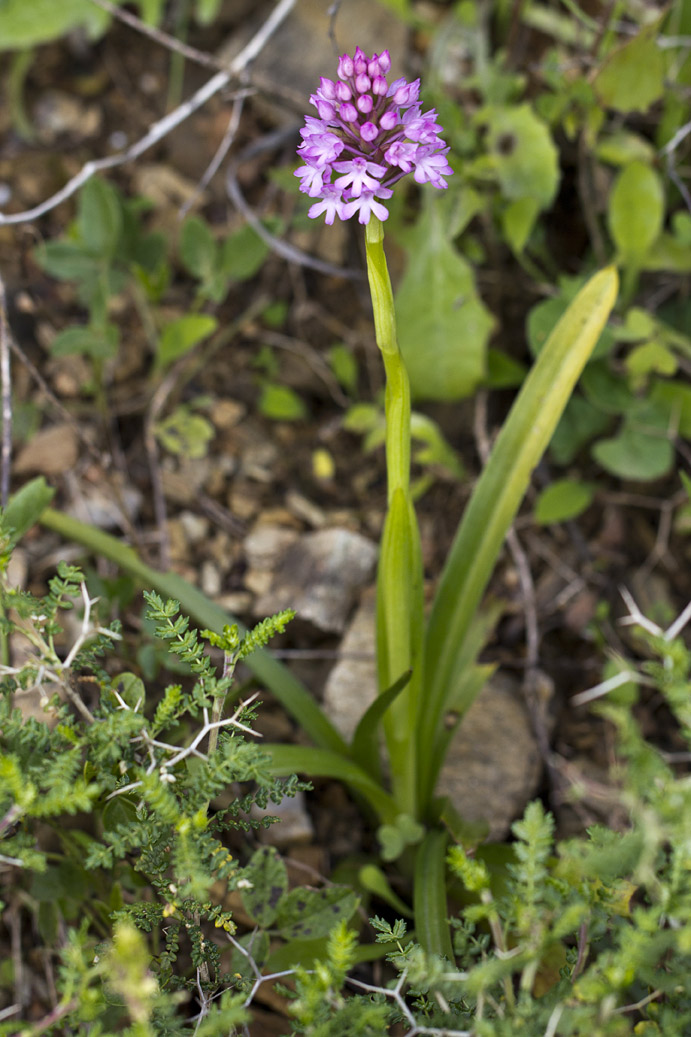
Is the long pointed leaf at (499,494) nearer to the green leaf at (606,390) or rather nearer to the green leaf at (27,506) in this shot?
the green leaf at (606,390)

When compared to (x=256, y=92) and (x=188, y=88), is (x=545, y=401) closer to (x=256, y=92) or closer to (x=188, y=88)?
(x=256, y=92)

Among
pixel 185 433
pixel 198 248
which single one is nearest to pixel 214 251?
pixel 198 248

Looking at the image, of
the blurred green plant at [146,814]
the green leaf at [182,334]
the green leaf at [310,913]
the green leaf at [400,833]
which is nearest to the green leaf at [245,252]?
the green leaf at [182,334]

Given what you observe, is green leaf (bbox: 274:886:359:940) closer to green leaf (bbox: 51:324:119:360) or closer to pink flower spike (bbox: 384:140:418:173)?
pink flower spike (bbox: 384:140:418:173)

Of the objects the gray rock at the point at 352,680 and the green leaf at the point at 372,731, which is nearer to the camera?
the green leaf at the point at 372,731

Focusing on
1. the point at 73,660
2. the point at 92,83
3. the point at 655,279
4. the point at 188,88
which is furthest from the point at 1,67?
the point at 73,660

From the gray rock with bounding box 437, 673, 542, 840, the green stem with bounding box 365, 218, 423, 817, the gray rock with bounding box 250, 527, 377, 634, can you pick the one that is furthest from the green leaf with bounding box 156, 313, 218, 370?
the gray rock with bounding box 437, 673, 542, 840
